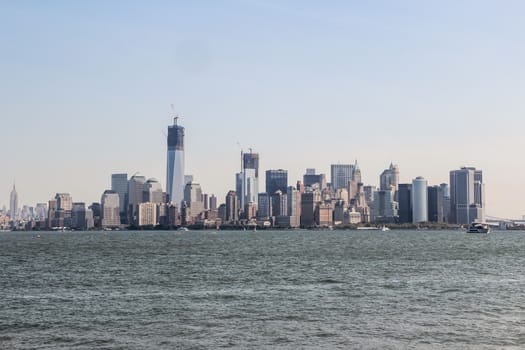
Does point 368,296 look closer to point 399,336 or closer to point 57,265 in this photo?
point 399,336

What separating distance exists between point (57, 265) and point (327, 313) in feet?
194

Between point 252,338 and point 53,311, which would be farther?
point 53,311

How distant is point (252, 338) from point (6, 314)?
19.4m

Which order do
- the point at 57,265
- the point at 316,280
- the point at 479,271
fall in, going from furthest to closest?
the point at 57,265 < the point at 479,271 < the point at 316,280

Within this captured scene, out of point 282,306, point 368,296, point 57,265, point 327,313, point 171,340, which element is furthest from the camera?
point 57,265

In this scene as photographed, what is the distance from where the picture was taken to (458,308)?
5181 cm

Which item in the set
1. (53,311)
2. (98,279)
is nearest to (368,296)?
(53,311)

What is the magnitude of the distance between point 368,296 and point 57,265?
5399 centimetres

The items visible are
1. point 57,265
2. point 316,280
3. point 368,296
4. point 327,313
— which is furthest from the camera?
point 57,265

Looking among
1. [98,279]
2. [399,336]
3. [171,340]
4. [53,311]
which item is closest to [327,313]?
[399,336]

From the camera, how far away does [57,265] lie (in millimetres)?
98125

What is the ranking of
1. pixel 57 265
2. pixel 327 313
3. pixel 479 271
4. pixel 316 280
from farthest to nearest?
1. pixel 57 265
2. pixel 479 271
3. pixel 316 280
4. pixel 327 313

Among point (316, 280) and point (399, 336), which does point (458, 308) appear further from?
point (316, 280)

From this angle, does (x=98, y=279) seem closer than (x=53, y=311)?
No
